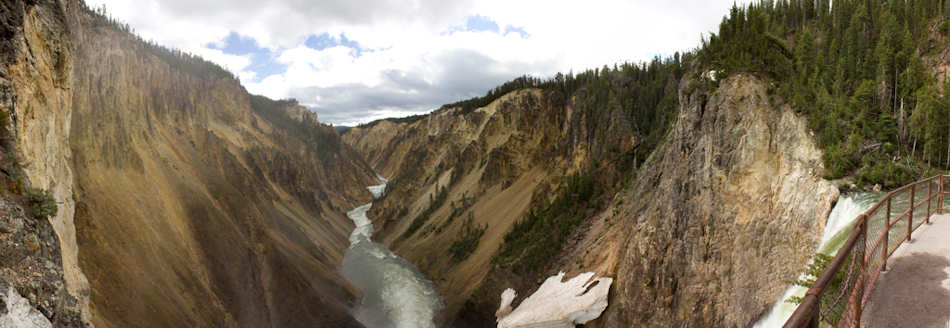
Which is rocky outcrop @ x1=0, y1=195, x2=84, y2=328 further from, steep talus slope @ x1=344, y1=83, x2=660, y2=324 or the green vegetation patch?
steep talus slope @ x1=344, y1=83, x2=660, y2=324

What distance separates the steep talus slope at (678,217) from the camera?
1205 centimetres

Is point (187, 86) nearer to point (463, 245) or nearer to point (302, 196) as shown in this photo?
point (302, 196)

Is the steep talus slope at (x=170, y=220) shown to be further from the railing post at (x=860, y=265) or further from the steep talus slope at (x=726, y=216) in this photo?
the steep talus slope at (x=726, y=216)

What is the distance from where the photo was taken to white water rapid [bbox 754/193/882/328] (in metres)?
9.43

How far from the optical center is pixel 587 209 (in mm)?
29172

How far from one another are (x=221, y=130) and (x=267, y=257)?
1402 inches

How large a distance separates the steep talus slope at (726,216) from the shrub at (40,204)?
16753 mm

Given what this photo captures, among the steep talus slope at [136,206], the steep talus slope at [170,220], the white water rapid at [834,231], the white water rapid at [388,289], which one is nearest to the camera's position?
the white water rapid at [834,231]

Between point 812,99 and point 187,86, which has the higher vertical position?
point 187,86

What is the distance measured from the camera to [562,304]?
2192 cm

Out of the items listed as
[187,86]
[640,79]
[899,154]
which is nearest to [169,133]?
[187,86]

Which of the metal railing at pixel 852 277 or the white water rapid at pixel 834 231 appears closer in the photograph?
the metal railing at pixel 852 277

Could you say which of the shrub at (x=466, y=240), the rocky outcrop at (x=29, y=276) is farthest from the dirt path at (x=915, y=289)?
the shrub at (x=466, y=240)

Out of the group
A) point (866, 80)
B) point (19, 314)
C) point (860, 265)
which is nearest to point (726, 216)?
point (866, 80)
